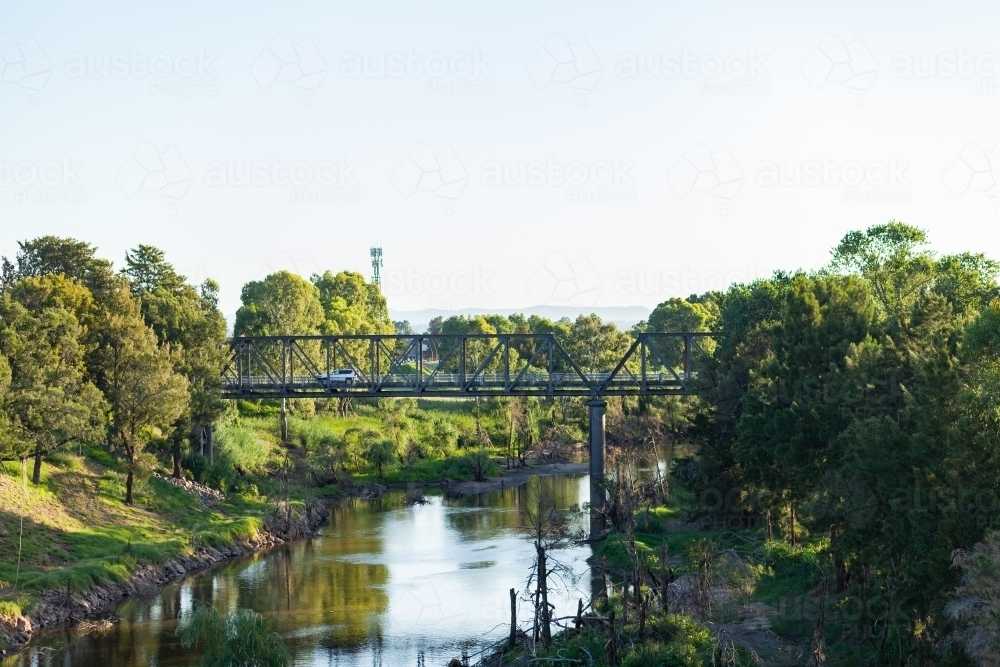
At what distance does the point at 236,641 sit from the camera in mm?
38031

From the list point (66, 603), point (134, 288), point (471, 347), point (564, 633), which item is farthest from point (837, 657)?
point (471, 347)

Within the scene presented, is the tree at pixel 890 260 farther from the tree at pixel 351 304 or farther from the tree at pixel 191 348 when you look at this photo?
the tree at pixel 351 304

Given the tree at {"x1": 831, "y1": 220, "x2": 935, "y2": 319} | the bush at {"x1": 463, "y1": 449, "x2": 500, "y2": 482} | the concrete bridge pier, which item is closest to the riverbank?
the concrete bridge pier

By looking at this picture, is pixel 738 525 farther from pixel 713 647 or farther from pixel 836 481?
pixel 713 647

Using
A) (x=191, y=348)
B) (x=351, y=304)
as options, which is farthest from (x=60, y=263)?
(x=351, y=304)

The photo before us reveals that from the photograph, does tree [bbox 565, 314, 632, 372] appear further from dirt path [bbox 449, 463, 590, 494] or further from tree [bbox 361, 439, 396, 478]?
tree [bbox 361, 439, 396, 478]

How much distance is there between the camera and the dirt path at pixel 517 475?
88188 millimetres

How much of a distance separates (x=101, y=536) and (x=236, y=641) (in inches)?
889

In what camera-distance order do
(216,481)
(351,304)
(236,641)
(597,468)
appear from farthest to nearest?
(351,304)
(216,481)
(597,468)
(236,641)

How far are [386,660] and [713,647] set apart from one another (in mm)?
12373

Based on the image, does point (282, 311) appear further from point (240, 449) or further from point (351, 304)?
point (240, 449)

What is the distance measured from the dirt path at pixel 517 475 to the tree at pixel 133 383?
1098 inches

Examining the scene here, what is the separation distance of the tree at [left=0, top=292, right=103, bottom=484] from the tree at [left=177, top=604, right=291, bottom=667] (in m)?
17.4

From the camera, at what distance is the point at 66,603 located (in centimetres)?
4825
